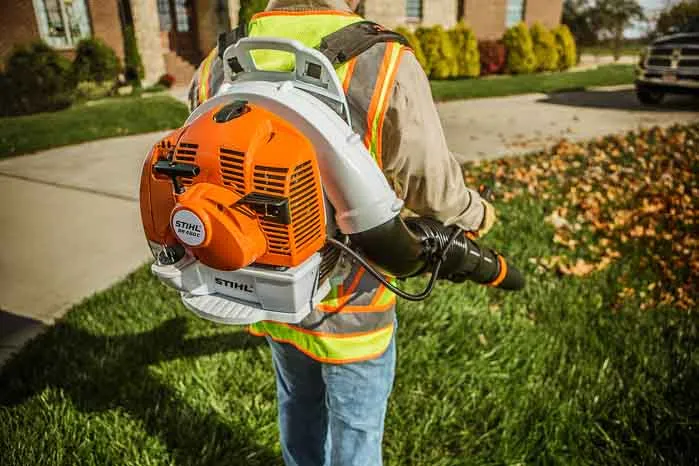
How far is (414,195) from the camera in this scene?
1072 mm

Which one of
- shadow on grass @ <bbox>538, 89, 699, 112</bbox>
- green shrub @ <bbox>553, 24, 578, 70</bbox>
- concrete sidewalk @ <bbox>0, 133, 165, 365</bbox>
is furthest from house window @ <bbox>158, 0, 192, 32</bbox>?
concrete sidewalk @ <bbox>0, 133, 165, 365</bbox>

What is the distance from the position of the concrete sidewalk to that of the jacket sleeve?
230 cm

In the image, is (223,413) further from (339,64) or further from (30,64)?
(30,64)

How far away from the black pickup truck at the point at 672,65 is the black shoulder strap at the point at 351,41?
31.0 feet

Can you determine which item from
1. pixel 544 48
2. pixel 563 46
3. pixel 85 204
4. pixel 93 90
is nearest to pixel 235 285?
pixel 85 204

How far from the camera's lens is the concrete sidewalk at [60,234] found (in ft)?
9.39

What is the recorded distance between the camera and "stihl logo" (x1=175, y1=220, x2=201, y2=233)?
2.67ft

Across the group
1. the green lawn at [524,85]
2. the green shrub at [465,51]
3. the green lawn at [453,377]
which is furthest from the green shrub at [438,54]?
the green lawn at [453,377]

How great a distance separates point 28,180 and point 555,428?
15.8 feet

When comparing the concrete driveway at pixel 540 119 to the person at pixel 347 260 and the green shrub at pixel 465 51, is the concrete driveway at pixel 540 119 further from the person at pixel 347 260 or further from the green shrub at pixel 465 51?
the green shrub at pixel 465 51

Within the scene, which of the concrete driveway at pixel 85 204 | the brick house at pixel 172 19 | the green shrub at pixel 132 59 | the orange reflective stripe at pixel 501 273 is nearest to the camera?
the orange reflective stripe at pixel 501 273

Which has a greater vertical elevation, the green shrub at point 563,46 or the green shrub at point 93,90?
the green shrub at point 563,46

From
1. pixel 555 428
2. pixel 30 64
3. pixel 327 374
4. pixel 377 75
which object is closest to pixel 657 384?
pixel 555 428

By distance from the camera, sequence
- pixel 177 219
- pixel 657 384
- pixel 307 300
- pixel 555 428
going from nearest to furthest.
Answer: pixel 177 219 < pixel 307 300 < pixel 555 428 < pixel 657 384
